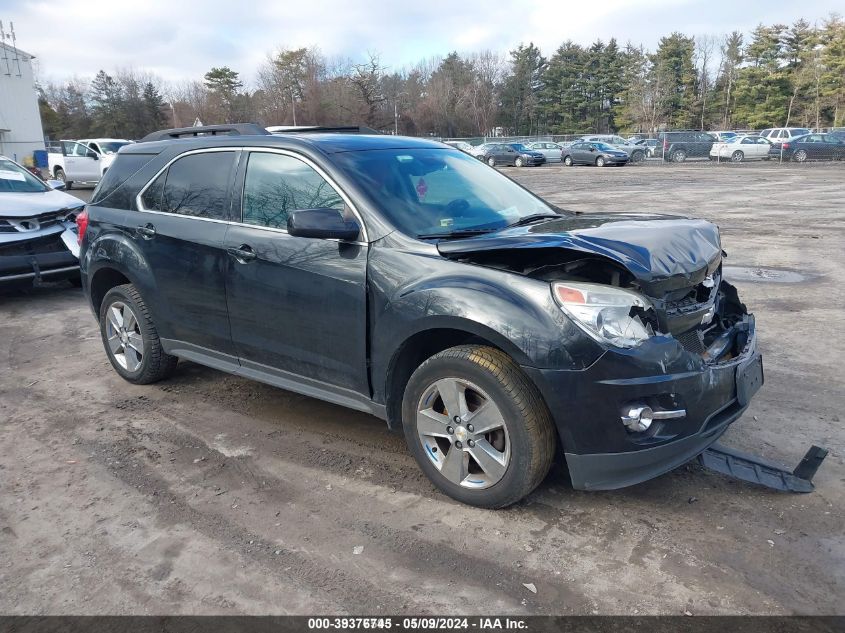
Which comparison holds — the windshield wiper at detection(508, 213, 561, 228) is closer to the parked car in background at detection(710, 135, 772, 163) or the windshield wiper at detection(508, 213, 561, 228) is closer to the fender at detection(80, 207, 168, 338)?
the fender at detection(80, 207, 168, 338)

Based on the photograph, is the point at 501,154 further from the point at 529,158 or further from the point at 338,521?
the point at 338,521

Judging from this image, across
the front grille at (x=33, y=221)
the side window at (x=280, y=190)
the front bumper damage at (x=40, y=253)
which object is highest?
the side window at (x=280, y=190)

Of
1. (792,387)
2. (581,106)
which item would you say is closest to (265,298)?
(792,387)

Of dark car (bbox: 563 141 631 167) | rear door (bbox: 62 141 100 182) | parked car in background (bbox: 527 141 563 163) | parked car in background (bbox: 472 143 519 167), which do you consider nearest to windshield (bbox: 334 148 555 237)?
rear door (bbox: 62 141 100 182)

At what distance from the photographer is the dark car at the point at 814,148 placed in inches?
1364

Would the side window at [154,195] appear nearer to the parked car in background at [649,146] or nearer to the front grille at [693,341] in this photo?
the front grille at [693,341]

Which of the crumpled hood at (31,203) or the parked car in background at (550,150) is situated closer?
the crumpled hood at (31,203)

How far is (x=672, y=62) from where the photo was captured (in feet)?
230

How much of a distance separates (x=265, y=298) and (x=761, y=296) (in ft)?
19.4

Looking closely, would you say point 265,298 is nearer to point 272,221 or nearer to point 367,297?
point 272,221

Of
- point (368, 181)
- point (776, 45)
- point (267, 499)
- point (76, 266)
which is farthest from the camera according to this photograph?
point (776, 45)

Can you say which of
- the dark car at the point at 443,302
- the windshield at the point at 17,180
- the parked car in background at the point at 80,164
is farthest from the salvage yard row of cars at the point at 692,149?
the dark car at the point at 443,302

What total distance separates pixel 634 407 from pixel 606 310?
0.44m

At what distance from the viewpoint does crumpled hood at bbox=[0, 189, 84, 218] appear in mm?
8133
